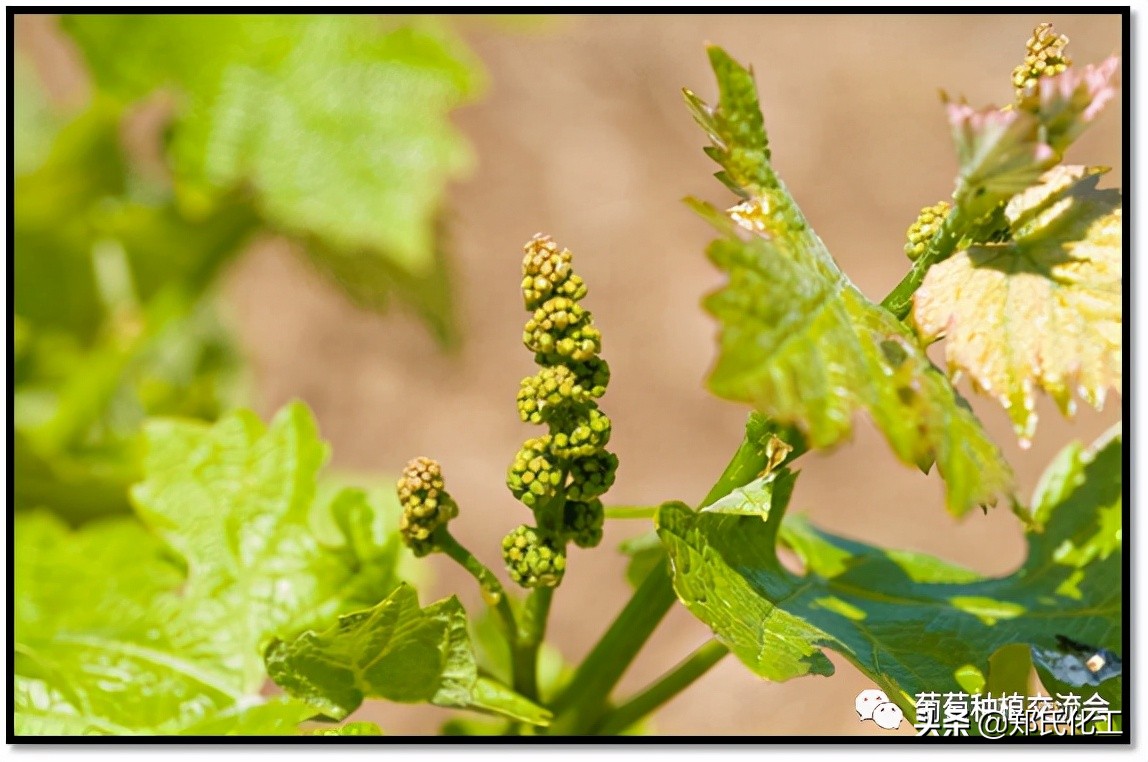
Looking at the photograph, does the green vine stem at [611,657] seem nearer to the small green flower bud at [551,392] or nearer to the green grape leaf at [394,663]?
the green grape leaf at [394,663]

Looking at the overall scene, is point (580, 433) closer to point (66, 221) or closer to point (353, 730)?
point (353, 730)

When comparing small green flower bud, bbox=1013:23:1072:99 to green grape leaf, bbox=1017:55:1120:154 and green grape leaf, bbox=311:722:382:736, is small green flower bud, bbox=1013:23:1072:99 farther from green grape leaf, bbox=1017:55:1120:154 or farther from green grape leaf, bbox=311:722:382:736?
green grape leaf, bbox=311:722:382:736

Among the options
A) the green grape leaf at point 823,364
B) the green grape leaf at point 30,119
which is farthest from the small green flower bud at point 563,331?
the green grape leaf at point 30,119

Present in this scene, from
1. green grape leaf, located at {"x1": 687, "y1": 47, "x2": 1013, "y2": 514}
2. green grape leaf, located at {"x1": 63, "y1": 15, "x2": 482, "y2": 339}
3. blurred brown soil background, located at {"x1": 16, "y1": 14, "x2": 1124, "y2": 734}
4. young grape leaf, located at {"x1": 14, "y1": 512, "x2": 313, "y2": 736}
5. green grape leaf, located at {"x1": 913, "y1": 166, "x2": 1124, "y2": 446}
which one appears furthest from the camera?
blurred brown soil background, located at {"x1": 16, "y1": 14, "x2": 1124, "y2": 734}

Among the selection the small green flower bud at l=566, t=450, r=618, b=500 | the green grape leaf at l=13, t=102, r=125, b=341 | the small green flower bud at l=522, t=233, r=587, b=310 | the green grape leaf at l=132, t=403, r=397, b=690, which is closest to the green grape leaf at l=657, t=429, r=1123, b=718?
the small green flower bud at l=566, t=450, r=618, b=500

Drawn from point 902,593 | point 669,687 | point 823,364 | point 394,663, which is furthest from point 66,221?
point 823,364

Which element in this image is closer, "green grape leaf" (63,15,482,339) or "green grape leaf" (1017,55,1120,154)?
"green grape leaf" (1017,55,1120,154)

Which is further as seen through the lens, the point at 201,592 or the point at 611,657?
the point at 201,592
